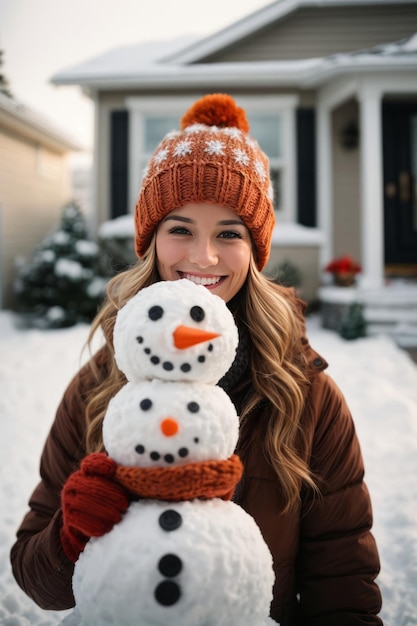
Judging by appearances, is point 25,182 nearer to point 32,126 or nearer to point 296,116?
point 32,126

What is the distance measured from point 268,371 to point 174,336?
0.69 meters

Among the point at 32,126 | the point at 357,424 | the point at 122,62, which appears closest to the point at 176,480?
the point at 357,424

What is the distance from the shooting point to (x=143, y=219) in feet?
4.59

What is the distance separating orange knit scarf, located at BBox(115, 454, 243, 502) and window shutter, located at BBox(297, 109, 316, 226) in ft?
24.8

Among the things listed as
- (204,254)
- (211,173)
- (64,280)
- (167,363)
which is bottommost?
(167,363)

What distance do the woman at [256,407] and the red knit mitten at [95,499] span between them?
539 mm

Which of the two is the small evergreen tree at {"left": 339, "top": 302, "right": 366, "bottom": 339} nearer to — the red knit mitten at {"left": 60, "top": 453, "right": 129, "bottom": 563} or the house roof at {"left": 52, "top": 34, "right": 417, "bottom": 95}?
the house roof at {"left": 52, "top": 34, "right": 417, "bottom": 95}

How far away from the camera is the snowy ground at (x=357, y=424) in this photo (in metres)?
2.04

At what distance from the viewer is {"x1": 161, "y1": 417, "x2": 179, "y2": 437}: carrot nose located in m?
0.66

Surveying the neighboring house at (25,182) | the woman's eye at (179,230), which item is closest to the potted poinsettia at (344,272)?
the neighboring house at (25,182)

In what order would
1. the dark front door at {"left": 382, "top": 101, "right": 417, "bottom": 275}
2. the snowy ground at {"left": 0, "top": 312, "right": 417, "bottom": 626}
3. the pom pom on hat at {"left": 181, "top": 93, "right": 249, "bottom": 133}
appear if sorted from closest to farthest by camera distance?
the pom pom on hat at {"left": 181, "top": 93, "right": 249, "bottom": 133}, the snowy ground at {"left": 0, "top": 312, "right": 417, "bottom": 626}, the dark front door at {"left": 382, "top": 101, "right": 417, "bottom": 275}

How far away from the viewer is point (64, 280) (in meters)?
6.91

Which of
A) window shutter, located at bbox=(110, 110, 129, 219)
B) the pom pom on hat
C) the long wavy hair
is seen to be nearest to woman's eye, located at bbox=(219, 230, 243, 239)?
the long wavy hair

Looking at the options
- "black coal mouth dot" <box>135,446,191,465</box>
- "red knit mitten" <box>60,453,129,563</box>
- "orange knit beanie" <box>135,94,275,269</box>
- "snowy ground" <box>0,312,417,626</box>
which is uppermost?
"orange knit beanie" <box>135,94,275,269</box>
